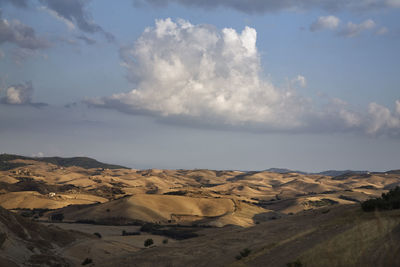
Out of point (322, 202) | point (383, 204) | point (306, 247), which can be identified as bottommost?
point (322, 202)

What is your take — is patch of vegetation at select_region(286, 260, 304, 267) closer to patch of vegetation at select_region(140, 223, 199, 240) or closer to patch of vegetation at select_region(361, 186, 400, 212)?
patch of vegetation at select_region(361, 186, 400, 212)

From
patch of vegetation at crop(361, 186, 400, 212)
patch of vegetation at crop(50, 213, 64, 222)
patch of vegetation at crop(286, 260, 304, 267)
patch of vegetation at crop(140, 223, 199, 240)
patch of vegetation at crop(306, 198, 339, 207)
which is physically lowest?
patch of vegetation at crop(50, 213, 64, 222)

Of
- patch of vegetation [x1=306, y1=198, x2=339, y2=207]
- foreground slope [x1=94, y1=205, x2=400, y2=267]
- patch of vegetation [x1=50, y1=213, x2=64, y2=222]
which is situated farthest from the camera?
patch of vegetation [x1=306, y1=198, x2=339, y2=207]

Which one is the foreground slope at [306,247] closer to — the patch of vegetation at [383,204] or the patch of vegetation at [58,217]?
the patch of vegetation at [383,204]

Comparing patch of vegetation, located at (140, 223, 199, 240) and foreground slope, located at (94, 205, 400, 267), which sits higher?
foreground slope, located at (94, 205, 400, 267)

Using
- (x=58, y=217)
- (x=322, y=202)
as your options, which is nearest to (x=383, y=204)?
(x=58, y=217)

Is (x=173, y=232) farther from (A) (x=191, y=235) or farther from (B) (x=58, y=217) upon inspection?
(B) (x=58, y=217)

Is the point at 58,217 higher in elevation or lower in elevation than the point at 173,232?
lower

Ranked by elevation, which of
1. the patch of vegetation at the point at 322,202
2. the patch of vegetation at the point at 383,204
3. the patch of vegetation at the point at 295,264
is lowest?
the patch of vegetation at the point at 322,202

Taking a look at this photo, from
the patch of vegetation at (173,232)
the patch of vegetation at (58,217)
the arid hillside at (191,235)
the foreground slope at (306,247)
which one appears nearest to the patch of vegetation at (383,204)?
the foreground slope at (306,247)

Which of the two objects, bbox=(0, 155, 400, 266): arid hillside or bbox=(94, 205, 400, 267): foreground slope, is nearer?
bbox=(94, 205, 400, 267): foreground slope

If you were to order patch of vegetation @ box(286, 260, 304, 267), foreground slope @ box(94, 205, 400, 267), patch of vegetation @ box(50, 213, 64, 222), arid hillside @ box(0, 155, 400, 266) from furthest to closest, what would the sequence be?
patch of vegetation @ box(50, 213, 64, 222)
arid hillside @ box(0, 155, 400, 266)
patch of vegetation @ box(286, 260, 304, 267)
foreground slope @ box(94, 205, 400, 267)

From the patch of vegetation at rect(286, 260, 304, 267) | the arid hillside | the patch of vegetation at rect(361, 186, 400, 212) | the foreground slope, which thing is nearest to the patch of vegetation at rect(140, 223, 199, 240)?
the arid hillside

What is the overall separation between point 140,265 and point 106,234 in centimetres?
6006
